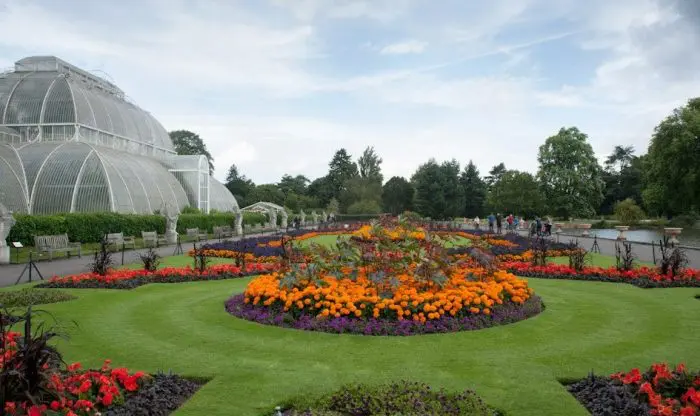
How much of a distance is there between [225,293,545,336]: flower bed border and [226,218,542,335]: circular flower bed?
0.05 ft

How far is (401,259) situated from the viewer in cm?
892

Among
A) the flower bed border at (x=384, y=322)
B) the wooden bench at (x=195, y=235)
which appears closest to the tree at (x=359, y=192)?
the wooden bench at (x=195, y=235)

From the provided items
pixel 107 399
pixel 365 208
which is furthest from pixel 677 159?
pixel 107 399

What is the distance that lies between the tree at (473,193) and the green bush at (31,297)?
219 ft

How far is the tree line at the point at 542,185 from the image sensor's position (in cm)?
4266

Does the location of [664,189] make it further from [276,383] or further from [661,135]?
[276,383]

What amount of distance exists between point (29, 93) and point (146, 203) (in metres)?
14.0

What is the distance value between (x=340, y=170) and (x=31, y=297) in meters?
82.6

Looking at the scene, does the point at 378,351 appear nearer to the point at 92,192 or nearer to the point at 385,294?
the point at 385,294

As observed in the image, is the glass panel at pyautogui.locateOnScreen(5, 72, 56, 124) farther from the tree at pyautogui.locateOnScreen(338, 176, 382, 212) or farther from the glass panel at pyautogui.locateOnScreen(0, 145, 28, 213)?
the tree at pyautogui.locateOnScreen(338, 176, 382, 212)

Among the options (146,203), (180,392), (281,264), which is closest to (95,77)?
(146,203)

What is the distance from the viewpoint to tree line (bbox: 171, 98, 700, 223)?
1679 inches

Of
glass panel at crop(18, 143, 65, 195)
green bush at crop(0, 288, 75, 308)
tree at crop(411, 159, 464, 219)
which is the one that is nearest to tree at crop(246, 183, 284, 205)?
tree at crop(411, 159, 464, 219)

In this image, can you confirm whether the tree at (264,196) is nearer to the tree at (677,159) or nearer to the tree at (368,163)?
the tree at (368,163)
